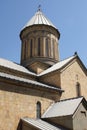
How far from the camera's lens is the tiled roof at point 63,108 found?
12.7m

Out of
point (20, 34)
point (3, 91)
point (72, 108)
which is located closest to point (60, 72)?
point (72, 108)

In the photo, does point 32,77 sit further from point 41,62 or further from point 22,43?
point 22,43

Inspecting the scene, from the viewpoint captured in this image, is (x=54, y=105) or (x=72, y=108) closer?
(x=72, y=108)

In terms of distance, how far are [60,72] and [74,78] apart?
184 cm

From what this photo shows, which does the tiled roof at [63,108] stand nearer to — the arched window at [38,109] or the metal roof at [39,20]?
the arched window at [38,109]

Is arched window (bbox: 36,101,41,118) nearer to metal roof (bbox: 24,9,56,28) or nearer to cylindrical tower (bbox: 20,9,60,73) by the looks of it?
cylindrical tower (bbox: 20,9,60,73)

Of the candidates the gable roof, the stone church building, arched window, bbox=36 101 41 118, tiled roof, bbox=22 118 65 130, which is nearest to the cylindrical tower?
the stone church building

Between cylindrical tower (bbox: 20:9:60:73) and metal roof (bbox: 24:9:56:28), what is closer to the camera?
cylindrical tower (bbox: 20:9:60:73)

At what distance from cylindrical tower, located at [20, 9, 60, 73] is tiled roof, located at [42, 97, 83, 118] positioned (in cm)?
621

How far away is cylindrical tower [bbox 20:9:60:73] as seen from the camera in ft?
66.0

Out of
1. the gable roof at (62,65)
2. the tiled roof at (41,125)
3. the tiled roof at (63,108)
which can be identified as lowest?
the tiled roof at (41,125)

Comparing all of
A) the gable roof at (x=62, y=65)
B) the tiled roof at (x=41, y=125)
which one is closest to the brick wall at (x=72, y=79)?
the gable roof at (x=62, y=65)

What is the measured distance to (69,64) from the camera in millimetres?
17625

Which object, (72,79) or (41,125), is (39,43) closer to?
(72,79)
